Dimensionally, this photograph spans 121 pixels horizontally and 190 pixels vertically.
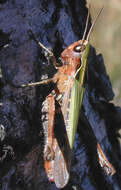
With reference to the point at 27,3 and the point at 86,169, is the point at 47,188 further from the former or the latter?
the point at 27,3

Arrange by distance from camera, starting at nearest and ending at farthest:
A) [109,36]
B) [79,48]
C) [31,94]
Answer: [31,94], [79,48], [109,36]

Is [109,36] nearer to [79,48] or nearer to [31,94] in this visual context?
[79,48]

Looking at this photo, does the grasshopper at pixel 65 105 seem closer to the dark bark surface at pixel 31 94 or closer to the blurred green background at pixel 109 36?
the dark bark surface at pixel 31 94

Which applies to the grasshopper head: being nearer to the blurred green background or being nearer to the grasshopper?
the grasshopper

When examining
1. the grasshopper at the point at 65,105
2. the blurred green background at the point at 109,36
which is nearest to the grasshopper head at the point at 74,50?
the grasshopper at the point at 65,105

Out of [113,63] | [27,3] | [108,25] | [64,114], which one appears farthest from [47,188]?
[108,25]

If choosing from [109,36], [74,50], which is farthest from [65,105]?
[109,36]
